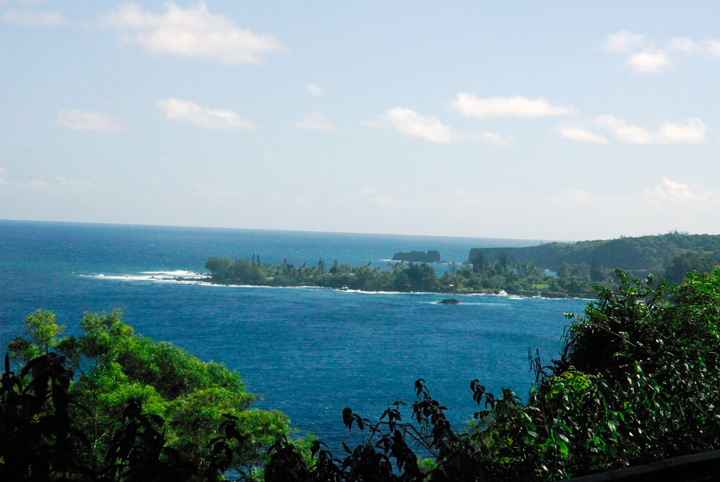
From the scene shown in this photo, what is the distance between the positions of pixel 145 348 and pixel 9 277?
308ft

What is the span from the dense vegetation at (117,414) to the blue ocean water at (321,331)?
273 inches

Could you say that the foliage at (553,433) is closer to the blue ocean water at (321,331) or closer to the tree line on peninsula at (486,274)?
the blue ocean water at (321,331)

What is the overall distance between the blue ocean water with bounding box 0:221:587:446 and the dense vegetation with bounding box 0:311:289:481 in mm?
6930

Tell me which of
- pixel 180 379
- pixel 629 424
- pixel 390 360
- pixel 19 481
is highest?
pixel 19 481

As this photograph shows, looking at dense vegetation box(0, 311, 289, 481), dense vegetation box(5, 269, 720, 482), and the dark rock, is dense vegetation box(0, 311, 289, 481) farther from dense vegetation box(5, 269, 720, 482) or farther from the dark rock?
the dark rock

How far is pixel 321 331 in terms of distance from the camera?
212 feet

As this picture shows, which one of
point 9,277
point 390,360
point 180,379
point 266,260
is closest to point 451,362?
point 390,360

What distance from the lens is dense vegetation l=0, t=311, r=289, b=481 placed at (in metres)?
1.54

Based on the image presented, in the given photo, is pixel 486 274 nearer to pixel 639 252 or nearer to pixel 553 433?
pixel 639 252

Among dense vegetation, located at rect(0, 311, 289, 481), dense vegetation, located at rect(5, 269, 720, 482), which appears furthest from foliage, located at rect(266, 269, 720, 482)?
dense vegetation, located at rect(0, 311, 289, 481)

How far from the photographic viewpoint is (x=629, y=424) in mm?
3525

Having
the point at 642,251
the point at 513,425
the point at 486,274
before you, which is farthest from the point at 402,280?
the point at 513,425

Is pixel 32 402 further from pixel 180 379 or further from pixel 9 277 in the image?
pixel 9 277

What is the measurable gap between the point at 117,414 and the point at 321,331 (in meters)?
51.0
